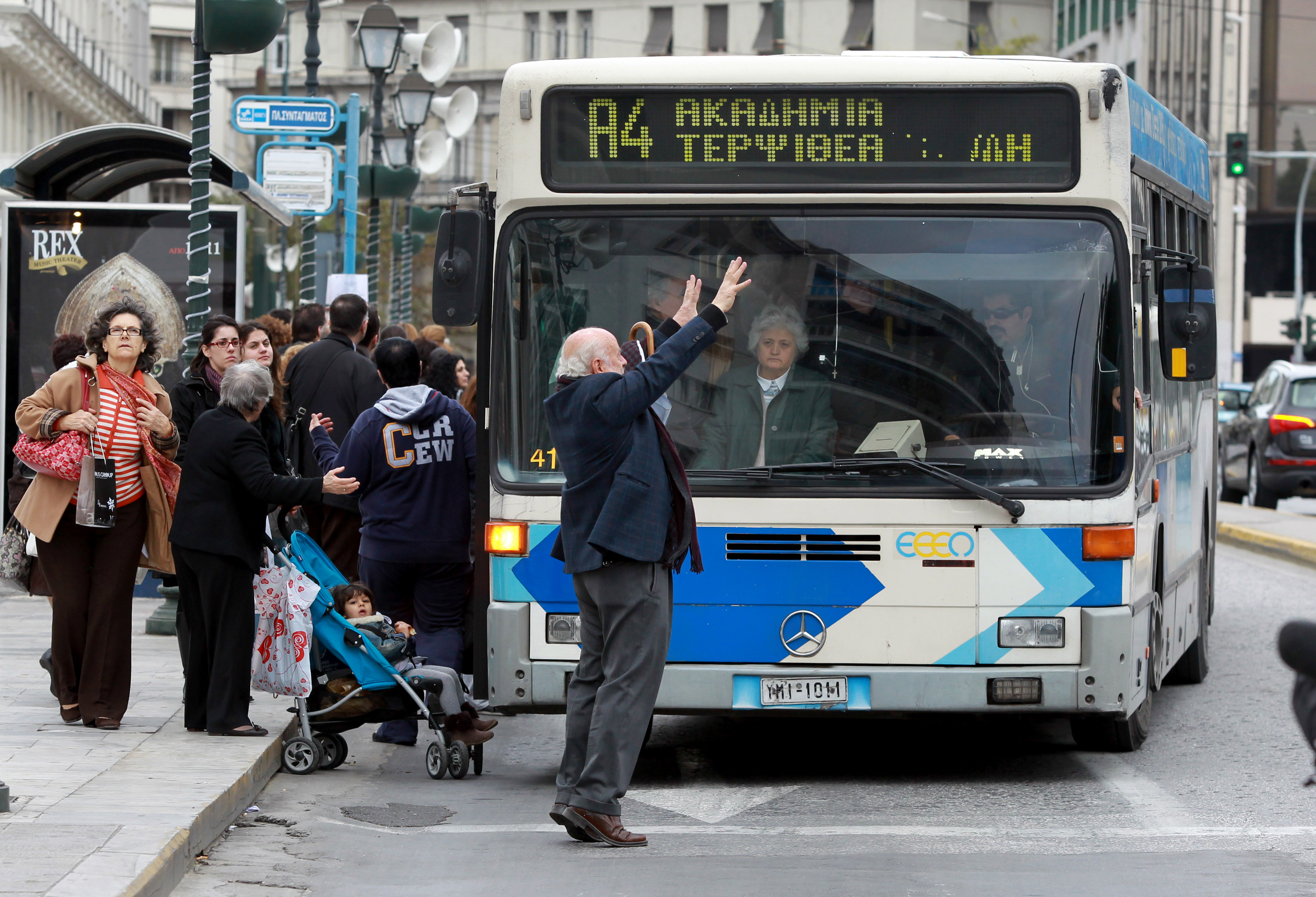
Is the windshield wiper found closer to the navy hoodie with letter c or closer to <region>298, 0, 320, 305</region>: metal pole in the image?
the navy hoodie with letter c

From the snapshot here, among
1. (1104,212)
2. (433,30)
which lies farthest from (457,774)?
(433,30)

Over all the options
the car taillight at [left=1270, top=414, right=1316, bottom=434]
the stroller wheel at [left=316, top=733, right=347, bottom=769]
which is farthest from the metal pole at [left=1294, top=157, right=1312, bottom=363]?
the stroller wheel at [left=316, top=733, right=347, bottom=769]

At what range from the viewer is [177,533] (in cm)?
862

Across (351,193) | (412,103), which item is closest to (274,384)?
(351,193)

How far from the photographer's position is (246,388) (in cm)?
859

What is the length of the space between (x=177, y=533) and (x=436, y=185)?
79.1 meters

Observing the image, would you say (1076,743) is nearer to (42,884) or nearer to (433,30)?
(42,884)

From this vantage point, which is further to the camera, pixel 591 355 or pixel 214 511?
pixel 214 511

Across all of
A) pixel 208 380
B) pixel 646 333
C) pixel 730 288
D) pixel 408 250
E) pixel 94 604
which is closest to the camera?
pixel 730 288

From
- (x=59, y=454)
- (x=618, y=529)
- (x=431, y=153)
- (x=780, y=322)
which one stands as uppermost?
(x=431, y=153)

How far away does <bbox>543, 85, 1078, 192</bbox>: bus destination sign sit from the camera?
795cm

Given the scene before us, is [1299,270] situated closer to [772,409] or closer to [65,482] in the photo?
[772,409]

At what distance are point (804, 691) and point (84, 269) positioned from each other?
7681mm

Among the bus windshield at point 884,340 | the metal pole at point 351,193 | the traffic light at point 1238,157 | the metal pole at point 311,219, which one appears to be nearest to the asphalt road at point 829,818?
the bus windshield at point 884,340
